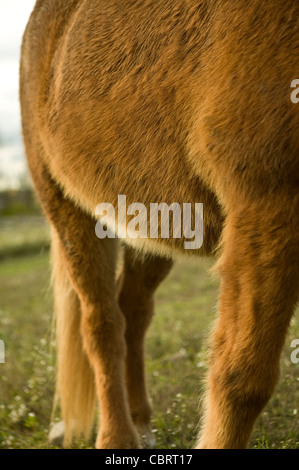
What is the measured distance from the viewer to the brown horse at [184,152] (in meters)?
2.06

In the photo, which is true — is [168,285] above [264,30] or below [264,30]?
below

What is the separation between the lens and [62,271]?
4098 mm

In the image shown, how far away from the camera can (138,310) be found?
416 centimetres

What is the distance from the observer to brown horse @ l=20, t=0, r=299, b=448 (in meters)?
2.06
